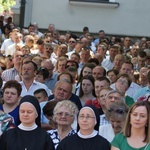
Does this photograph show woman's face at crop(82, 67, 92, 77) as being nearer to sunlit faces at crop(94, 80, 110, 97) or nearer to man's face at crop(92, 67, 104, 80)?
man's face at crop(92, 67, 104, 80)

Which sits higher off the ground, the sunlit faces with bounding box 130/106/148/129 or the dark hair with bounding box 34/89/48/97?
the dark hair with bounding box 34/89/48/97

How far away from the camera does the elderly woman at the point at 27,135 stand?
6.76m

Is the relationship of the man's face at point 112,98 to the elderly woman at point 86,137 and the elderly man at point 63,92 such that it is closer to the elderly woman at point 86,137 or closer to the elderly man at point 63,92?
the elderly man at point 63,92

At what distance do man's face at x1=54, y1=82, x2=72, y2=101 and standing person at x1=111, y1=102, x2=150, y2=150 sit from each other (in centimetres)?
279

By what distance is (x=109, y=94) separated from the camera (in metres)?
8.44

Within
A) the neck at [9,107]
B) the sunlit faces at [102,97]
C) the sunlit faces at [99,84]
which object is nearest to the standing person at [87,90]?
the sunlit faces at [99,84]

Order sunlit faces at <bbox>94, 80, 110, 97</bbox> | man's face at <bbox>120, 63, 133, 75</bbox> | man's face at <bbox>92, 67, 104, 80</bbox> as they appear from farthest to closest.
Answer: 1. man's face at <bbox>120, 63, 133, 75</bbox>
2. man's face at <bbox>92, 67, 104, 80</bbox>
3. sunlit faces at <bbox>94, 80, 110, 97</bbox>

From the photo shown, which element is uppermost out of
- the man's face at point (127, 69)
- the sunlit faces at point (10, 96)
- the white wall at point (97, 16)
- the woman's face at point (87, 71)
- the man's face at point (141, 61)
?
the white wall at point (97, 16)

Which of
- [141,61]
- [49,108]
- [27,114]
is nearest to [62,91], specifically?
[49,108]

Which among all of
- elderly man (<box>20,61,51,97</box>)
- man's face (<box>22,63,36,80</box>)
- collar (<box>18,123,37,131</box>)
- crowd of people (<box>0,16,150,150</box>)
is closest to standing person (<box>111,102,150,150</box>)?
crowd of people (<box>0,16,150,150</box>)

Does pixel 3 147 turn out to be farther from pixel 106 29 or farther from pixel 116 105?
pixel 106 29

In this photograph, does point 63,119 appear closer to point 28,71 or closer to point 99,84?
point 99,84

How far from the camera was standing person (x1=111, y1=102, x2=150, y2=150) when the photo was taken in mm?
6469

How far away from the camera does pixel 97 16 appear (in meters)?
23.7
